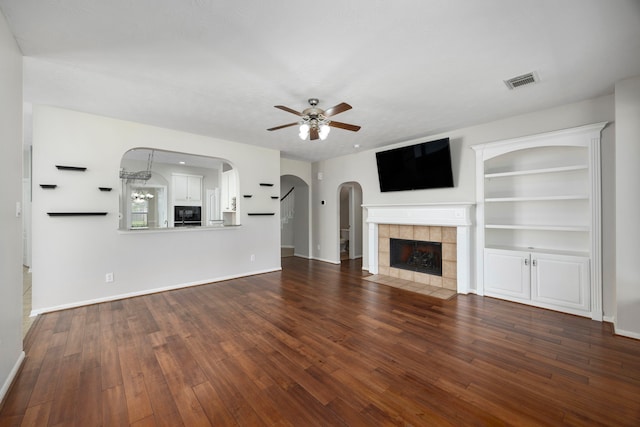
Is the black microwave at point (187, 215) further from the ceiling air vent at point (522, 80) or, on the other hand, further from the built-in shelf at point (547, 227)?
the ceiling air vent at point (522, 80)

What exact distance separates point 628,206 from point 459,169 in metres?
1.97

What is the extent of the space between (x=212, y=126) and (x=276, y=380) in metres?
3.71

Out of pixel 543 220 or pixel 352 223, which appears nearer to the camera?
pixel 543 220

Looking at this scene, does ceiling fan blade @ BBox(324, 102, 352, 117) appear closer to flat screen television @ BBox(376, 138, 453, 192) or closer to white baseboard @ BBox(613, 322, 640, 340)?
flat screen television @ BBox(376, 138, 453, 192)

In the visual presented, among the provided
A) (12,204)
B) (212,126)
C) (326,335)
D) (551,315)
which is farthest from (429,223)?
(12,204)

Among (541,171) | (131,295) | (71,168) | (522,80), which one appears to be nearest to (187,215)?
(131,295)

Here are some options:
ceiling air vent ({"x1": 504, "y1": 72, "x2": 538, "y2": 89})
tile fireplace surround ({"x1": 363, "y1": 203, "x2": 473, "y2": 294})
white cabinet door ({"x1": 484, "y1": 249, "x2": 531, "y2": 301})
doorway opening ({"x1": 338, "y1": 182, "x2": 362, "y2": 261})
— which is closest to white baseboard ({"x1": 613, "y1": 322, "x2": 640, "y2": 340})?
white cabinet door ({"x1": 484, "y1": 249, "x2": 531, "y2": 301})

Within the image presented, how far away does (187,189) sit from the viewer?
7777 millimetres

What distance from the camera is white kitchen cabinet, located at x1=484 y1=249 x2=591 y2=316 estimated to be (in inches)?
127

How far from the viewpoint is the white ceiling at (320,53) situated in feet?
5.92

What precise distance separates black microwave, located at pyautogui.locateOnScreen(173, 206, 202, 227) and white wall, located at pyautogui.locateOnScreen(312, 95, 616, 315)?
3637mm

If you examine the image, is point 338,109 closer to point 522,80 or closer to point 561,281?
point 522,80

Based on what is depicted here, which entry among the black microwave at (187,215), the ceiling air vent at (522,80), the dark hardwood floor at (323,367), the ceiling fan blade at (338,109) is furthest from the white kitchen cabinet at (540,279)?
the black microwave at (187,215)

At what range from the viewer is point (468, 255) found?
13.7ft
